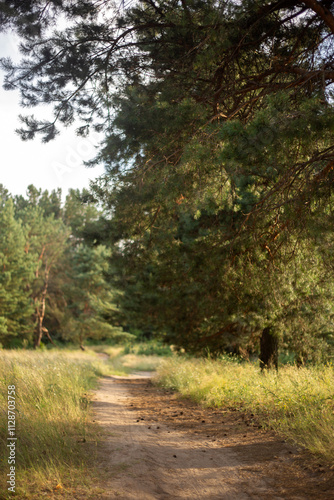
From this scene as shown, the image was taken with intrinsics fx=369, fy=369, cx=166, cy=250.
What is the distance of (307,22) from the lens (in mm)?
6684

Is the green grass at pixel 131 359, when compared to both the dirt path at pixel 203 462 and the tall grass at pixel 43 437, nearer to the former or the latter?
the dirt path at pixel 203 462

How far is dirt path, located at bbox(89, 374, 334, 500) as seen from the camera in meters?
3.57

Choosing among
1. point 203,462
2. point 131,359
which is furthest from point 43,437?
point 131,359

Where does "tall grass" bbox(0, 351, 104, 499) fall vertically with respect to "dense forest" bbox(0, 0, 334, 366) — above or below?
below

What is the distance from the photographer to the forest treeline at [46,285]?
30.8 m

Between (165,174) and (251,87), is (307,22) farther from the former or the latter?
(165,174)

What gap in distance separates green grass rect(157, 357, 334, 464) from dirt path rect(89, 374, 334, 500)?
0.23 metres

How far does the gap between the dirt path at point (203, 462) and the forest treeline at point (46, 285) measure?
74.7ft

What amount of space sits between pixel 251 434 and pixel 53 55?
7.57m

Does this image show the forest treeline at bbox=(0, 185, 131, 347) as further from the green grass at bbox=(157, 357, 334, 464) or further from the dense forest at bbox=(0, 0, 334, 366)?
the dense forest at bbox=(0, 0, 334, 366)

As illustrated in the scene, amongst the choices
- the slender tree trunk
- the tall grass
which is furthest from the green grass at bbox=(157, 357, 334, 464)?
the slender tree trunk

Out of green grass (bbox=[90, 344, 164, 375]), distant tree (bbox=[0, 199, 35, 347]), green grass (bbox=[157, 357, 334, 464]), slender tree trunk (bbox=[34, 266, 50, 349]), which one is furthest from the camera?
slender tree trunk (bbox=[34, 266, 50, 349])

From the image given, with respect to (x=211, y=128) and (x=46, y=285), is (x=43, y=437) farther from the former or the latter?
(x=46, y=285)

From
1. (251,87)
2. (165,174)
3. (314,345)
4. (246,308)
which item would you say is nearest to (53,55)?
(165,174)
